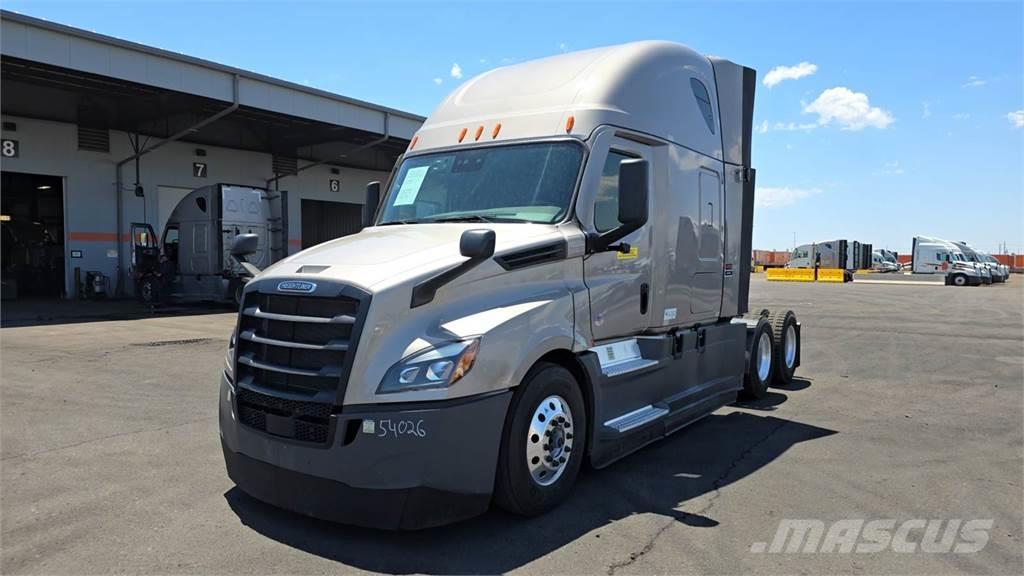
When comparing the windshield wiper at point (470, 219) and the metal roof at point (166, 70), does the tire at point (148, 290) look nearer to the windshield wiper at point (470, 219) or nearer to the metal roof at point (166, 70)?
the metal roof at point (166, 70)

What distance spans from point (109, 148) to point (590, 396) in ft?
82.1

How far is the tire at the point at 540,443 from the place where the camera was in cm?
413

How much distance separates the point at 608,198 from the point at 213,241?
17799 millimetres

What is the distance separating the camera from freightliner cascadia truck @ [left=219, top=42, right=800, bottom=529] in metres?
3.80

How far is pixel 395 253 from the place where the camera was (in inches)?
170

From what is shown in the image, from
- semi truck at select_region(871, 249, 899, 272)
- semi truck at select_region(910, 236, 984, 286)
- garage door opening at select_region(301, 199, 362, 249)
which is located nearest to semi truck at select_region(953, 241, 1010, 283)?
semi truck at select_region(910, 236, 984, 286)

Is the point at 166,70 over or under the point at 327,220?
over

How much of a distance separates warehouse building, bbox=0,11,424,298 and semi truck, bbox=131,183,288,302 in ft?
9.97

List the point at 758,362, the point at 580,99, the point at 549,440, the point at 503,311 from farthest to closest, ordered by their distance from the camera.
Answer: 1. the point at 758,362
2. the point at 580,99
3. the point at 549,440
4. the point at 503,311

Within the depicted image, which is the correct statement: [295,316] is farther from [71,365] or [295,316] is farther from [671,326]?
[71,365]

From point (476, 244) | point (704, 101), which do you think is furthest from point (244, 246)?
point (704, 101)

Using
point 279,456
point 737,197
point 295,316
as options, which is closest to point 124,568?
point 279,456

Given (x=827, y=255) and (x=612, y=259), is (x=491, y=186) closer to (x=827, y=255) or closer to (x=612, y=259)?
(x=612, y=259)

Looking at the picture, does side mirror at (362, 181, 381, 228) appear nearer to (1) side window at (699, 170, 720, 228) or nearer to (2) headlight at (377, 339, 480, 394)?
(2) headlight at (377, 339, 480, 394)
